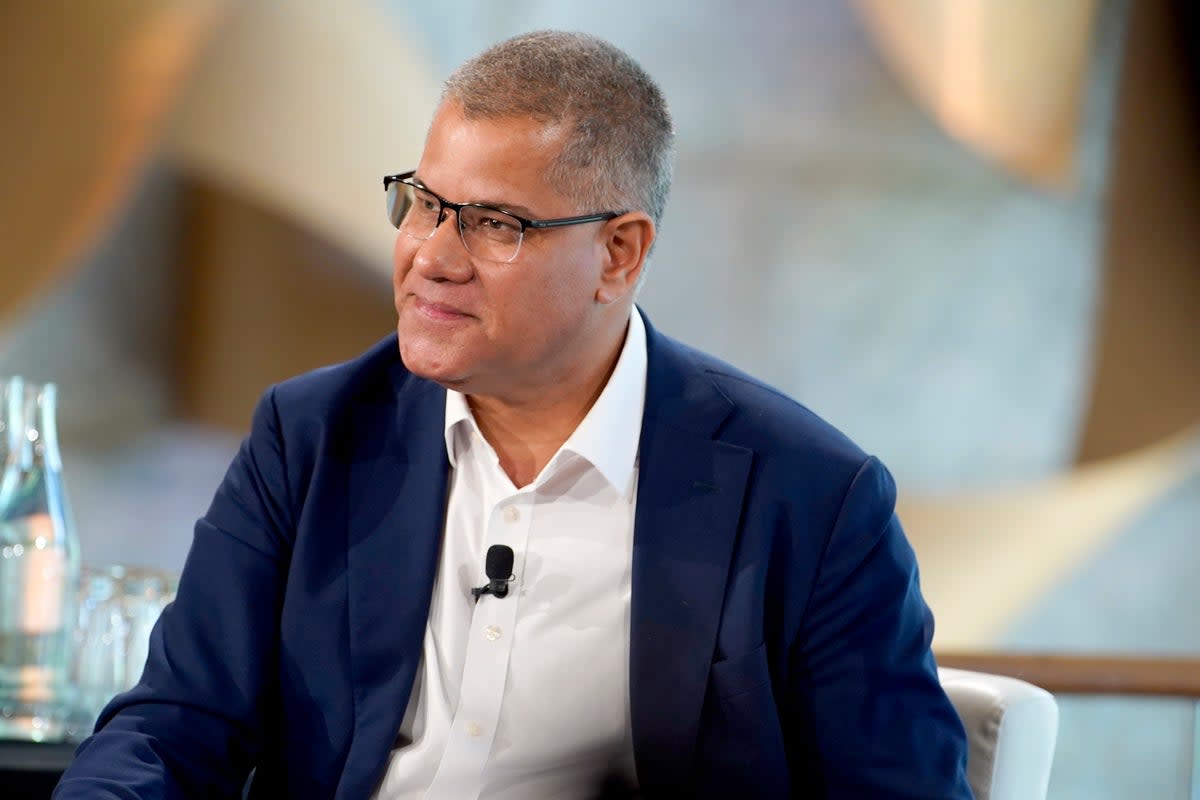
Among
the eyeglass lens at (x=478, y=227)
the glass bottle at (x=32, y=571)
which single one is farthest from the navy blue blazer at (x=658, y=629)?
the glass bottle at (x=32, y=571)

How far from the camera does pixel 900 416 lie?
3.67 metres

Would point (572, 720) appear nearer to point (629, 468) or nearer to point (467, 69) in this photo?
point (629, 468)

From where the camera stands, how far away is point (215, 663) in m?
1.69

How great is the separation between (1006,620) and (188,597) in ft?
8.68

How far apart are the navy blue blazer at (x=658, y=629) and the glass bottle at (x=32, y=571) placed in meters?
0.46

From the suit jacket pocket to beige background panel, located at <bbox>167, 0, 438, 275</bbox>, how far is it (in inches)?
88.8

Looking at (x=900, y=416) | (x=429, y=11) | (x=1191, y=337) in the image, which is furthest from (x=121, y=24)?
(x=1191, y=337)

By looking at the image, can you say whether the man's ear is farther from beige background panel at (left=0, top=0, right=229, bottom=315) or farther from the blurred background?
beige background panel at (left=0, top=0, right=229, bottom=315)

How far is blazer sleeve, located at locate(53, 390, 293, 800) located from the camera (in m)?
1.62

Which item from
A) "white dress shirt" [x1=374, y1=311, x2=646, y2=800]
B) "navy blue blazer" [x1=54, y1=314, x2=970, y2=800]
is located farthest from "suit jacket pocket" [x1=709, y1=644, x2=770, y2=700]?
"white dress shirt" [x1=374, y1=311, x2=646, y2=800]

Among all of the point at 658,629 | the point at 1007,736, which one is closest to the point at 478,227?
the point at 658,629

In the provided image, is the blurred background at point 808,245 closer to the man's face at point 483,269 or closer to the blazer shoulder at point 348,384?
the blazer shoulder at point 348,384

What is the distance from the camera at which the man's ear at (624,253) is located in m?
1.79

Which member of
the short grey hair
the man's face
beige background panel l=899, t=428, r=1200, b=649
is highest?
the short grey hair
